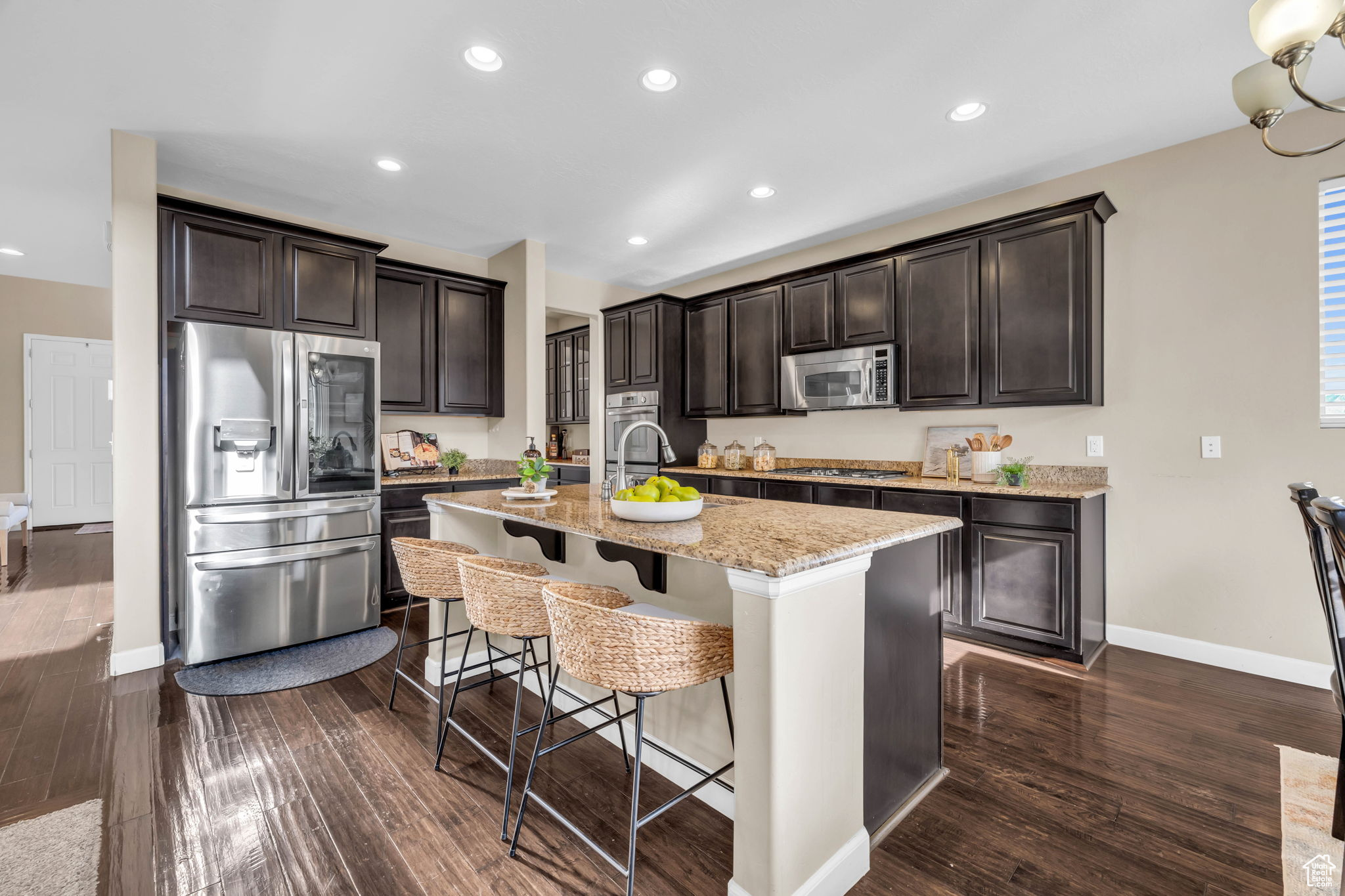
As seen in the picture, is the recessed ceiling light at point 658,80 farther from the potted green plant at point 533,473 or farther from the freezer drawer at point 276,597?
the freezer drawer at point 276,597

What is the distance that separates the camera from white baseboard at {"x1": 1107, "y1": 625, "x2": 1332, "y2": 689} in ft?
8.80

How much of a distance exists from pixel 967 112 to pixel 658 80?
1.48 m

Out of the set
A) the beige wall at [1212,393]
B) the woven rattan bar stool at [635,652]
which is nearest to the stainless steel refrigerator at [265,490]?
the woven rattan bar stool at [635,652]

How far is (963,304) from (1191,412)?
127 cm

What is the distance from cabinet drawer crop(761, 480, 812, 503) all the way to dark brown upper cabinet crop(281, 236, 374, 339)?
2919 mm

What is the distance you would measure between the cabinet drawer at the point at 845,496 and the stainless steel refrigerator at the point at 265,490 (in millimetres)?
2910

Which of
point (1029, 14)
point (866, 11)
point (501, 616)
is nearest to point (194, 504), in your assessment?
point (501, 616)

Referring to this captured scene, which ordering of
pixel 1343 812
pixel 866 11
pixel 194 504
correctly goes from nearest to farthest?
pixel 1343 812
pixel 866 11
pixel 194 504

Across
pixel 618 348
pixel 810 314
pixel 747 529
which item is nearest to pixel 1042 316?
pixel 810 314

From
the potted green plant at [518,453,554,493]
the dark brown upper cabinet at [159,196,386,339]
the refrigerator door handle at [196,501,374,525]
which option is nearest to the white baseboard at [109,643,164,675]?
the refrigerator door handle at [196,501,374,525]

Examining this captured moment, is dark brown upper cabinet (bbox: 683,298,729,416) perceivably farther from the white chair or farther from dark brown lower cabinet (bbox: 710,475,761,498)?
the white chair

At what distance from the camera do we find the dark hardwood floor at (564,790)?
1.56m

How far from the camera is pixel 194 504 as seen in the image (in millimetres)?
3004

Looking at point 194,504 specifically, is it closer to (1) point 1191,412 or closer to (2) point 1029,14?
(2) point 1029,14
